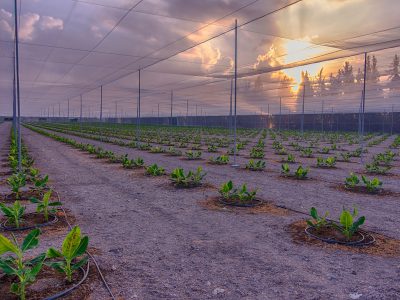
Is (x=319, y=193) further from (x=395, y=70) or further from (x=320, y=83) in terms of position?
(x=320, y=83)

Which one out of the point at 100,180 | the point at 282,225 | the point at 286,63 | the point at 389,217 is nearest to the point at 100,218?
the point at 282,225

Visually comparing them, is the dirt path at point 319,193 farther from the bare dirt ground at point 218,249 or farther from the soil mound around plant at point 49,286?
the soil mound around plant at point 49,286

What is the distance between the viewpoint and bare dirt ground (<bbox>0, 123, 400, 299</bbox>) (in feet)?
10.8

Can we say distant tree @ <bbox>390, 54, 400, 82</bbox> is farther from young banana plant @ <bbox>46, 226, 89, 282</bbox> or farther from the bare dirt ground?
young banana plant @ <bbox>46, 226, 89, 282</bbox>

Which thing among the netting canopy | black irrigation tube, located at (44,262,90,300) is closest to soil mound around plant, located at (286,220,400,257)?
black irrigation tube, located at (44,262,90,300)

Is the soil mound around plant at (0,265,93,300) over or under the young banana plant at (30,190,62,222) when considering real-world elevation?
under

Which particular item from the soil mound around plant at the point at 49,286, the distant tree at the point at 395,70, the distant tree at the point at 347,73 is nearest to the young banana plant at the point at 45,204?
the soil mound around plant at the point at 49,286

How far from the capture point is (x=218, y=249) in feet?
14.1

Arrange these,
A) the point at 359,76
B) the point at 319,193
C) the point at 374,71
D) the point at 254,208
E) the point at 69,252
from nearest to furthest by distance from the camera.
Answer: the point at 69,252 < the point at 254,208 < the point at 319,193 < the point at 374,71 < the point at 359,76

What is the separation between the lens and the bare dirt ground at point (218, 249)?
3289 mm

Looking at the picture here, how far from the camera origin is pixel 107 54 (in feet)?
44.5

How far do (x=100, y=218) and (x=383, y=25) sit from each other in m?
8.47

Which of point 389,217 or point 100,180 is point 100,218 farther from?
point 389,217

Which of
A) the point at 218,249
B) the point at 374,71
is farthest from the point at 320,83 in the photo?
the point at 218,249
